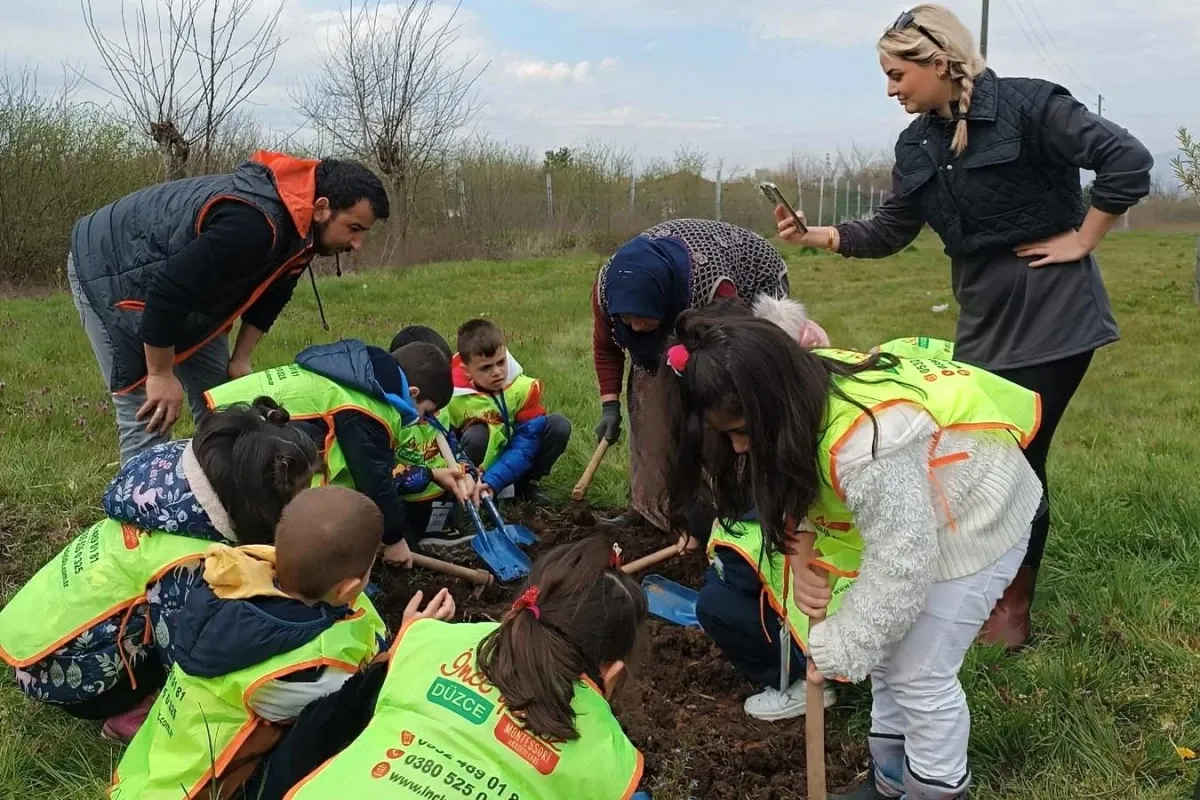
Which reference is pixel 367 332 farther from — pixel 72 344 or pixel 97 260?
pixel 97 260

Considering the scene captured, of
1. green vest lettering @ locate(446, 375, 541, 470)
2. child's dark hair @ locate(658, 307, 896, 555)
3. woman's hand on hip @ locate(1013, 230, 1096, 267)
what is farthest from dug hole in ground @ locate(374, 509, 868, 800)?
woman's hand on hip @ locate(1013, 230, 1096, 267)

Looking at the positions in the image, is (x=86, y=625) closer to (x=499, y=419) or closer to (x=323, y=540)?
(x=323, y=540)

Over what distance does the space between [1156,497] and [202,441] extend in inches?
131

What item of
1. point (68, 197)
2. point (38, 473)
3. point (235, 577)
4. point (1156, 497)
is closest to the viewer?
point (235, 577)

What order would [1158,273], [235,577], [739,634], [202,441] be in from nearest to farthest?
[235,577]
[202,441]
[739,634]
[1158,273]

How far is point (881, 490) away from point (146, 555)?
67.7 inches

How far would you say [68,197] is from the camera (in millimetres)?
13031

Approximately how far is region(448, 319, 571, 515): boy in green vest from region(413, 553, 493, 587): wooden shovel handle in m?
0.65

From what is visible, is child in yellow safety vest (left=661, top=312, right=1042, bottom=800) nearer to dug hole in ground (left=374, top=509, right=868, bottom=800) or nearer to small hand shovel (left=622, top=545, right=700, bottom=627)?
dug hole in ground (left=374, top=509, right=868, bottom=800)

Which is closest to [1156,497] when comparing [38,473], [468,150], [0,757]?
[0,757]

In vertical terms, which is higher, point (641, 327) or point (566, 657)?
point (641, 327)

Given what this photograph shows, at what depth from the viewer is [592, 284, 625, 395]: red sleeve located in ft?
11.7

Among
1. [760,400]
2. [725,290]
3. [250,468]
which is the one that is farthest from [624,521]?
[760,400]

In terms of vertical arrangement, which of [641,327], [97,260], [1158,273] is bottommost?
[1158,273]
